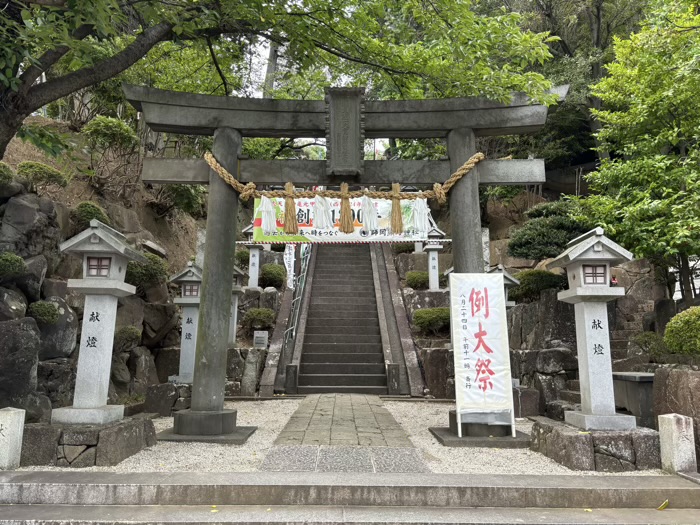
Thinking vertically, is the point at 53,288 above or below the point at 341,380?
above

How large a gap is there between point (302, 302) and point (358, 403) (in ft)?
19.1

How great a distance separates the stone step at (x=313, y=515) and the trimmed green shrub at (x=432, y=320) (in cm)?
904

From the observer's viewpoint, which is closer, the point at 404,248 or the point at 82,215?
the point at 82,215

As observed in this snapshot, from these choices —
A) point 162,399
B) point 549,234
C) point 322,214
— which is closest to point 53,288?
point 162,399

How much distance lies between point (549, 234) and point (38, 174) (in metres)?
12.3

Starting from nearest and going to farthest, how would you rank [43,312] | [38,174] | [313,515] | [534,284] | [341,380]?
[313,515]
[43,312]
[38,174]
[341,380]
[534,284]

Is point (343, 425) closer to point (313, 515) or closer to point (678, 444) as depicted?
point (313, 515)

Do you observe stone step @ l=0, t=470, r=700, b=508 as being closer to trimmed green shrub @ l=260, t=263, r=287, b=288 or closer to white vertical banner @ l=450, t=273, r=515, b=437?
white vertical banner @ l=450, t=273, r=515, b=437

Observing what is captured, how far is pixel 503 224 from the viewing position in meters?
21.5

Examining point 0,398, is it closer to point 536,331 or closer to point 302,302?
point 302,302

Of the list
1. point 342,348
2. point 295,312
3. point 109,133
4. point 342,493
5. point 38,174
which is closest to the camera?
point 342,493

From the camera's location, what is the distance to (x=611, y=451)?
5.14 m

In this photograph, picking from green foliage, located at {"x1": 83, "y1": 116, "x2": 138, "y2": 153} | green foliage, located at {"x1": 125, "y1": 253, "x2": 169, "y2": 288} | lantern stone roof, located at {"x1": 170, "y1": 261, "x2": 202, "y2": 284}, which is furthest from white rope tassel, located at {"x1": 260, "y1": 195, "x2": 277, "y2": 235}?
green foliage, located at {"x1": 83, "y1": 116, "x2": 138, "y2": 153}

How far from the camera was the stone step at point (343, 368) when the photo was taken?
11984 millimetres
